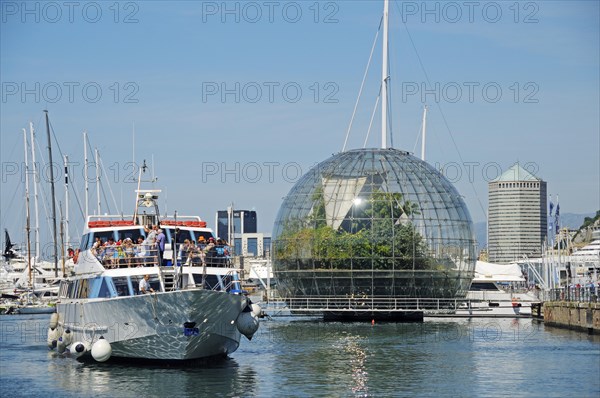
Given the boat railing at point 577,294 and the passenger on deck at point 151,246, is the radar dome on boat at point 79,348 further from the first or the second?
the boat railing at point 577,294

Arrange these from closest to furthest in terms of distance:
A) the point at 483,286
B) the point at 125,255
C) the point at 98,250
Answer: the point at 125,255
the point at 98,250
the point at 483,286

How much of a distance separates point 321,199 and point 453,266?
9.87 meters

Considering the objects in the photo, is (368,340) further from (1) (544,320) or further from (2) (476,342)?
(1) (544,320)

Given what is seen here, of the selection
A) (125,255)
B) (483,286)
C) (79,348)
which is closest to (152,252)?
(125,255)

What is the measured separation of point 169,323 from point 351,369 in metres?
7.21

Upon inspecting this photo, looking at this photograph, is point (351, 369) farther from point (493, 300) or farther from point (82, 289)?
point (493, 300)

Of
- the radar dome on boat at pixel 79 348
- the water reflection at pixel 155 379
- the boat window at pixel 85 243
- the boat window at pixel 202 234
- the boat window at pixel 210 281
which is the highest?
the boat window at pixel 202 234

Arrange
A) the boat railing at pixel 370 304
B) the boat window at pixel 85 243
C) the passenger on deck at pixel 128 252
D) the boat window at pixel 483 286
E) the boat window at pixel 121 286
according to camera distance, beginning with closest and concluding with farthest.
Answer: the boat window at pixel 121 286 < the passenger on deck at pixel 128 252 < the boat window at pixel 85 243 < the boat railing at pixel 370 304 < the boat window at pixel 483 286

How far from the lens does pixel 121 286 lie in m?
45.8

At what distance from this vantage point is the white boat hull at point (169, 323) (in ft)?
142

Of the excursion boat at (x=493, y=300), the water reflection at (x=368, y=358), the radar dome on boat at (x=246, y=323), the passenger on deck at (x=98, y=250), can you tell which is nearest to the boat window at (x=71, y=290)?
the passenger on deck at (x=98, y=250)

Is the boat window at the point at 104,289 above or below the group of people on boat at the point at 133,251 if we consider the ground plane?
below

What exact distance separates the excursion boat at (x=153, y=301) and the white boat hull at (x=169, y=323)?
0.04 m

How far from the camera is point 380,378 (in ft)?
139
